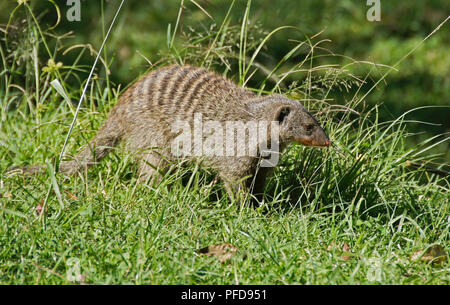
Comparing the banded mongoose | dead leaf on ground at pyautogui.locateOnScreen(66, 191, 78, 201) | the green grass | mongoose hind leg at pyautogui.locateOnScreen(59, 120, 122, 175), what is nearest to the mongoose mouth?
the banded mongoose

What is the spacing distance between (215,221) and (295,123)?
0.74m

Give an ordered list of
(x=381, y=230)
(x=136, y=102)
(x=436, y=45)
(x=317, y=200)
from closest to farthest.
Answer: (x=381, y=230)
(x=317, y=200)
(x=136, y=102)
(x=436, y=45)

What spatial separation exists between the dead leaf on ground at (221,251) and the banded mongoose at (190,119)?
0.64 m

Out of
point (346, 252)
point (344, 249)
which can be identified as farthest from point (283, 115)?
point (346, 252)

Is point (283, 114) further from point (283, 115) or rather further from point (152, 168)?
point (152, 168)

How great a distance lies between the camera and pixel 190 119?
3508mm

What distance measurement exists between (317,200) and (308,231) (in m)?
0.43

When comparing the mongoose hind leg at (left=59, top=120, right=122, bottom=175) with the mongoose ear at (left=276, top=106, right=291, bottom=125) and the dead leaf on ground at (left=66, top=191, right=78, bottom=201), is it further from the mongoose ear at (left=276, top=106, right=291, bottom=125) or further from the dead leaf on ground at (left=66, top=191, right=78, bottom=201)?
the mongoose ear at (left=276, top=106, right=291, bottom=125)
